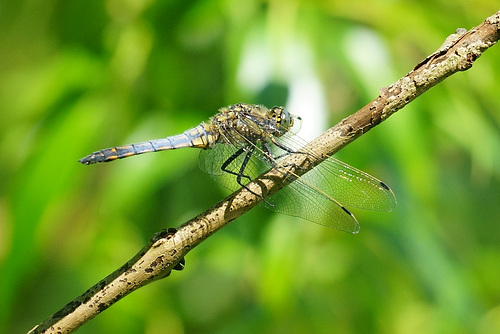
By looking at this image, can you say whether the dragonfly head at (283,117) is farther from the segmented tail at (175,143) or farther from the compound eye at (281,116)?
the segmented tail at (175,143)

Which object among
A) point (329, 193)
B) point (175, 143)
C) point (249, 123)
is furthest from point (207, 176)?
point (329, 193)

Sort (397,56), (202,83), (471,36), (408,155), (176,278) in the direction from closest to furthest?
(471,36)
(408,155)
(397,56)
(202,83)
(176,278)

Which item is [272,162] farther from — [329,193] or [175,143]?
[175,143]

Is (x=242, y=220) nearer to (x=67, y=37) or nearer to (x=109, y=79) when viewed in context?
(x=109, y=79)

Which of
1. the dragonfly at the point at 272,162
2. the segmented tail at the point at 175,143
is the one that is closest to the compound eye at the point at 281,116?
the dragonfly at the point at 272,162

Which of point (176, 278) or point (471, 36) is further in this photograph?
point (176, 278)

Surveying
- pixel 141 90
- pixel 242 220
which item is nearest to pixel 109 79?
pixel 141 90
